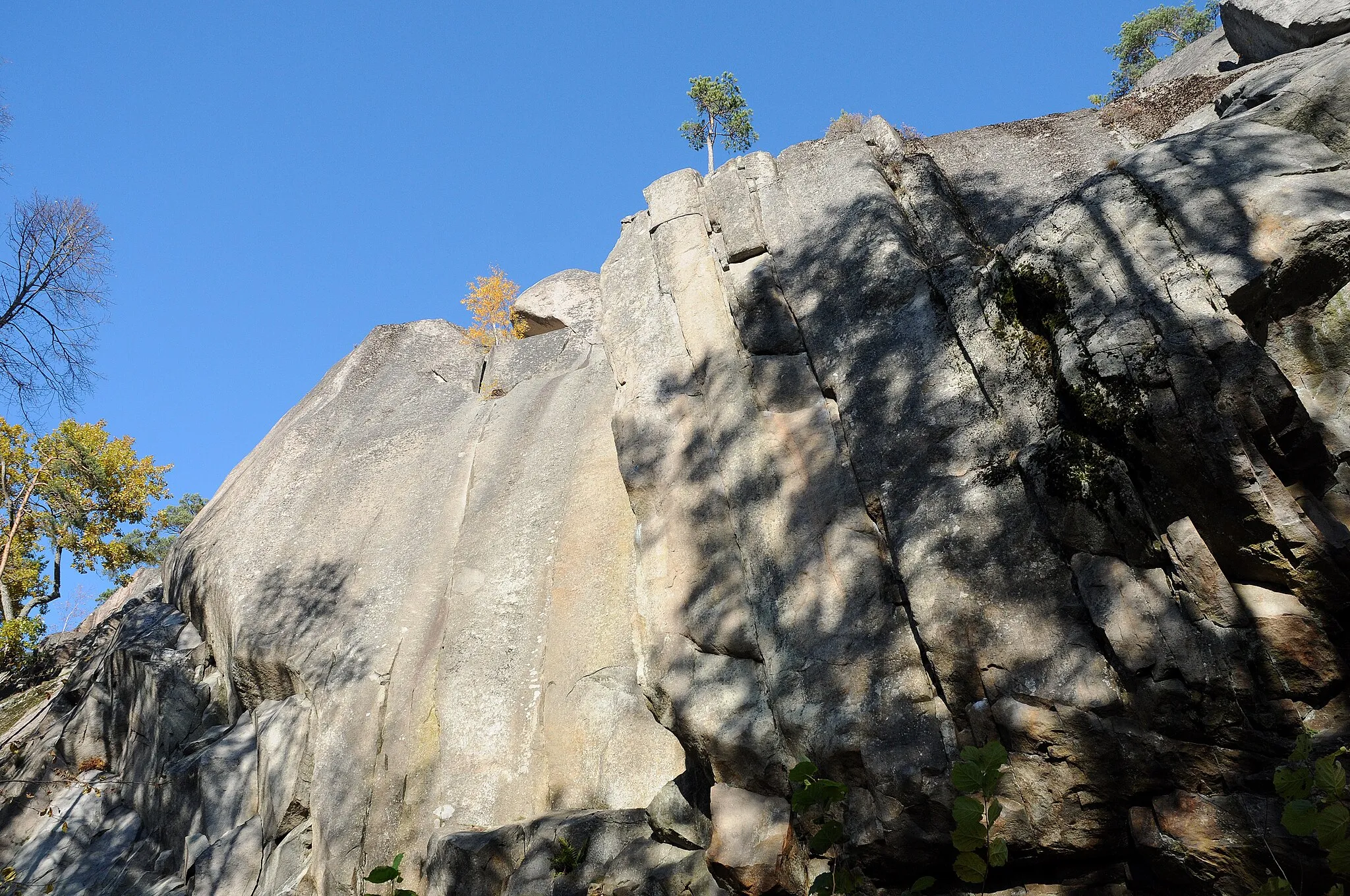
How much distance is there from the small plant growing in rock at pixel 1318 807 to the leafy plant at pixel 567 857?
532cm

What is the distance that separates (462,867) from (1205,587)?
6685mm

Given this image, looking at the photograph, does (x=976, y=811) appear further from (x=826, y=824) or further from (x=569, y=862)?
(x=569, y=862)

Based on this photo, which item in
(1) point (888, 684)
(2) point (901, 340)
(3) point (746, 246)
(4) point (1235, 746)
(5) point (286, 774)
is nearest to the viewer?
(4) point (1235, 746)

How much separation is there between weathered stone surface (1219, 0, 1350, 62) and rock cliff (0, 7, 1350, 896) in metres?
0.07

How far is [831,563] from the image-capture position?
26.3 feet

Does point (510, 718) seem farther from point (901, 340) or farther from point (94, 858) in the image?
point (94, 858)

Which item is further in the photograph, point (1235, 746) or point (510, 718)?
point (510, 718)

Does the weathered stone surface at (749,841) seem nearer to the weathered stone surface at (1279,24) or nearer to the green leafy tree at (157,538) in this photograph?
the weathered stone surface at (1279,24)

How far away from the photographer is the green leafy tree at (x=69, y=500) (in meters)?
24.0

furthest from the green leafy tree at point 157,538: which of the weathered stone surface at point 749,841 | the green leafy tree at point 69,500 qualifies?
the weathered stone surface at point 749,841

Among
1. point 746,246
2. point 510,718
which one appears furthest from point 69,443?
point 746,246

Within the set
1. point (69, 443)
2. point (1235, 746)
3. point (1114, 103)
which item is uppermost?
point (69, 443)

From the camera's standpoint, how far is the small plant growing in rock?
15.2 feet

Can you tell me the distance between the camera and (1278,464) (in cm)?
638
